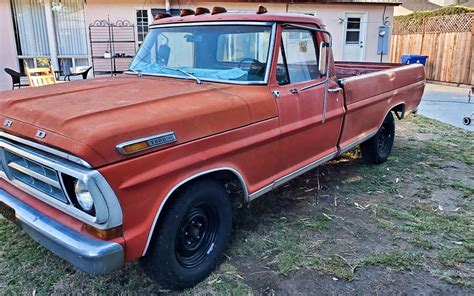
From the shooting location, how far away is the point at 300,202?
4.26m

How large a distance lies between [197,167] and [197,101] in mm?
503

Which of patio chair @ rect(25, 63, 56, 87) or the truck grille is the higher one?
patio chair @ rect(25, 63, 56, 87)

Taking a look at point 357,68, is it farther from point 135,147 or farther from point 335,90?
point 135,147

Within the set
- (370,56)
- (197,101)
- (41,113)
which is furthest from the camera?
(370,56)

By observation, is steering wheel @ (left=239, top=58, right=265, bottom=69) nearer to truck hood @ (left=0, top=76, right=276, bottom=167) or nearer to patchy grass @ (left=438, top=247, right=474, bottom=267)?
truck hood @ (left=0, top=76, right=276, bottom=167)

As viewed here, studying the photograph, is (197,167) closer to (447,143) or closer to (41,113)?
(41,113)

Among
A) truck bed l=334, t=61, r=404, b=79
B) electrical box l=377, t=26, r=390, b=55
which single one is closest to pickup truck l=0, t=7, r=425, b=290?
truck bed l=334, t=61, r=404, b=79

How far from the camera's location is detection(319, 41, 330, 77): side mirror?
3537 millimetres

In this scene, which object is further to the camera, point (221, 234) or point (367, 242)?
point (367, 242)

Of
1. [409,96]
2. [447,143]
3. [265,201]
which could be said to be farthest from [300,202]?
[447,143]

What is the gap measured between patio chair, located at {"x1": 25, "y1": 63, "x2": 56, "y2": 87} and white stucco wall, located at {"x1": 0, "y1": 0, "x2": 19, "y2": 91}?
77.6 inches

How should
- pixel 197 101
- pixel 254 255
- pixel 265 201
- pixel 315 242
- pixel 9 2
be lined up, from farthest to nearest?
pixel 9 2, pixel 265 201, pixel 315 242, pixel 254 255, pixel 197 101

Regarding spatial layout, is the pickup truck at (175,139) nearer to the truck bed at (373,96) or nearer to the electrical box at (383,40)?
the truck bed at (373,96)

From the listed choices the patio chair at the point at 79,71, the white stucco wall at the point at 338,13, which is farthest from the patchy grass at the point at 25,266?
the white stucco wall at the point at 338,13
